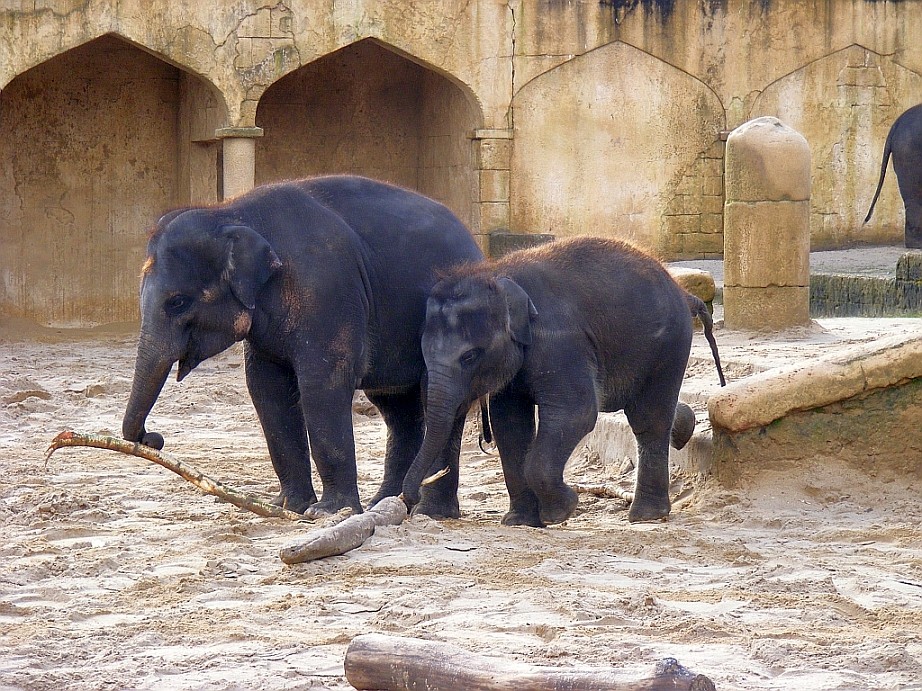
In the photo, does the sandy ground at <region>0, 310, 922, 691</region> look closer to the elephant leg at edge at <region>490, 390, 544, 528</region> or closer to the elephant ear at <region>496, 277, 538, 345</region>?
the elephant leg at edge at <region>490, 390, 544, 528</region>

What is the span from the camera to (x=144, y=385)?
20.4ft

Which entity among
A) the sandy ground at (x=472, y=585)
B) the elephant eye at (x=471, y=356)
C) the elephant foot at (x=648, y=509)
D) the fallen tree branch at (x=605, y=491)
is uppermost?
the elephant eye at (x=471, y=356)

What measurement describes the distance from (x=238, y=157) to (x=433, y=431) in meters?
9.12

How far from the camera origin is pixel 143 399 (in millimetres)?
6219

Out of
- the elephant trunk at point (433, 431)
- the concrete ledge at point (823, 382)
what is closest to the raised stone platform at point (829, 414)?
the concrete ledge at point (823, 382)

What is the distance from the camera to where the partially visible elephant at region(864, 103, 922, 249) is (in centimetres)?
1678

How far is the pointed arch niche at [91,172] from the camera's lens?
15961 millimetres

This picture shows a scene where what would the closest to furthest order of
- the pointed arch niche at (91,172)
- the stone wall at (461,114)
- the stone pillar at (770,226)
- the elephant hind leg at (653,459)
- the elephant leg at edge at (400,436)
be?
the elephant hind leg at (653,459), the elephant leg at edge at (400,436), the stone pillar at (770,226), the stone wall at (461,114), the pointed arch niche at (91,172)

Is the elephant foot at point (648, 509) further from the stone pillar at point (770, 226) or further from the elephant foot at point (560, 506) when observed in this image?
the stone pillar at point (770, 226)

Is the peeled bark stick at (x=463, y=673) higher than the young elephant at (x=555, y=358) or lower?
lower

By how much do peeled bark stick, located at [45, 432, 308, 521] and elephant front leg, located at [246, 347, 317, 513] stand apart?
0.36m

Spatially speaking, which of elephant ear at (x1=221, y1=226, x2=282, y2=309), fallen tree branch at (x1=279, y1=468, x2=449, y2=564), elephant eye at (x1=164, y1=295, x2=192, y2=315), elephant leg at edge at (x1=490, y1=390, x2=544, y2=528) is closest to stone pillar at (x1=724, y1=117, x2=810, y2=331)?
elephant leg at edge at (x1=490, y1=390, x2=544, y2=528)

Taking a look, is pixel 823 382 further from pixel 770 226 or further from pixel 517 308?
pixel 770 226

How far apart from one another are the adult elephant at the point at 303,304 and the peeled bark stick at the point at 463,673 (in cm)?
285
